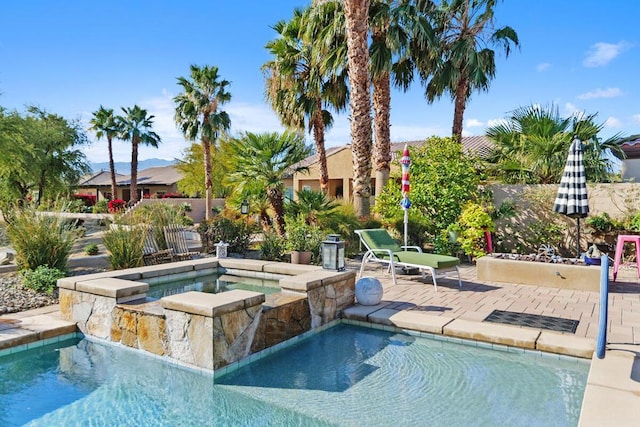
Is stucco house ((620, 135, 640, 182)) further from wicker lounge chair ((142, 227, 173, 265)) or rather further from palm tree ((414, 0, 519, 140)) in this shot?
wicker lounge chair ((142, 227, 173, 265))

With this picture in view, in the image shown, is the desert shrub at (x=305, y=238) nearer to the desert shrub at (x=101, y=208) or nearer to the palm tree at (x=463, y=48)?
the palm tree at (x=463, y=48)

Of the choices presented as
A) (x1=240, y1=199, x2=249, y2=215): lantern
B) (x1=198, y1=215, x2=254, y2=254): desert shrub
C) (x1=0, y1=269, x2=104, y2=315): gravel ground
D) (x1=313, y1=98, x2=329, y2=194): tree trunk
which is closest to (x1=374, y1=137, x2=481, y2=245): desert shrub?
(x1=240, y1=199, x2=249, y2=215): lantern

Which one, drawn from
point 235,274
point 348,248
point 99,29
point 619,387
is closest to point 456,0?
point 348,248

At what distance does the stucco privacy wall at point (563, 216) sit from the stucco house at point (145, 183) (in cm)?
3630

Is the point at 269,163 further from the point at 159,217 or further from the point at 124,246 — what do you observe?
the point at 124,246

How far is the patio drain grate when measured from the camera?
5.27 meters


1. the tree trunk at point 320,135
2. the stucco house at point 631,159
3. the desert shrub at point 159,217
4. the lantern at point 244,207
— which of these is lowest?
the desert shrub at point 159,217

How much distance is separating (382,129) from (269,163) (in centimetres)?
340

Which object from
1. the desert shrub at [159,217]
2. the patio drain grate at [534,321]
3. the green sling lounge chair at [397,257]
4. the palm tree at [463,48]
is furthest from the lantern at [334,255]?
the palm tree at [463,48]

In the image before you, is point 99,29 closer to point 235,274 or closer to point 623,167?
point 235,274

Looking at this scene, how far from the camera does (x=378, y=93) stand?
1295 cm

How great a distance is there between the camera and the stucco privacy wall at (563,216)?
10.5 m

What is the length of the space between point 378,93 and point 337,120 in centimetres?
524

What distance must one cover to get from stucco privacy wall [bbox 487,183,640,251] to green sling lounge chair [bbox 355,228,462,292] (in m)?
4.09
